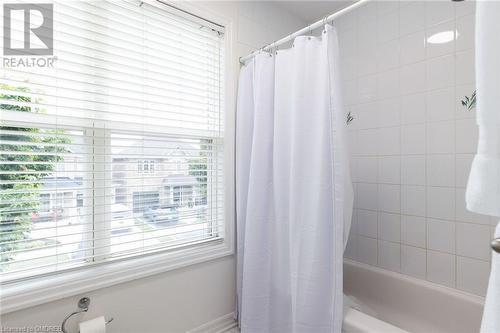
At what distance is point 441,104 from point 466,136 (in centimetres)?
25

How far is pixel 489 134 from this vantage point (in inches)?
21.0

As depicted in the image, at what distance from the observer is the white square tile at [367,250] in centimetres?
198

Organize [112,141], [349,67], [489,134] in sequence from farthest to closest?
[349,67]
[112,141]
[489,134]

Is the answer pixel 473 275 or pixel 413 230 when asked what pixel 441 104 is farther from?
pixel 473 275

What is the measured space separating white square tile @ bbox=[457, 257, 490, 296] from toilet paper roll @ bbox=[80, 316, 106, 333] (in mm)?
1972

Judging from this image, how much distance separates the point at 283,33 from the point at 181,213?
1597 mm

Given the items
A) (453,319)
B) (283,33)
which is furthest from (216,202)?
(453,319)

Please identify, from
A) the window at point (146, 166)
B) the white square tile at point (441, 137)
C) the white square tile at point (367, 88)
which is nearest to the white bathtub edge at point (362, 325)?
the white square tile at point (441, 137)

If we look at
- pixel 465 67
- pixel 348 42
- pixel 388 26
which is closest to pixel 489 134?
pixel 465 67

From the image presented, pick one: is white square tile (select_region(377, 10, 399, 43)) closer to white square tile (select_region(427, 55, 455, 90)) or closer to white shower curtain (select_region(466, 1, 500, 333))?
white square tile (select_region(427, 55, 455, 90))

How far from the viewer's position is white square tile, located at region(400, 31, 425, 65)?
1754mm

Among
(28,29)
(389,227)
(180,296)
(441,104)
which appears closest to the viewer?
(28,29)

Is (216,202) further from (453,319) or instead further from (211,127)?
(453,319)

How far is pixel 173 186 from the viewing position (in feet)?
4.97
